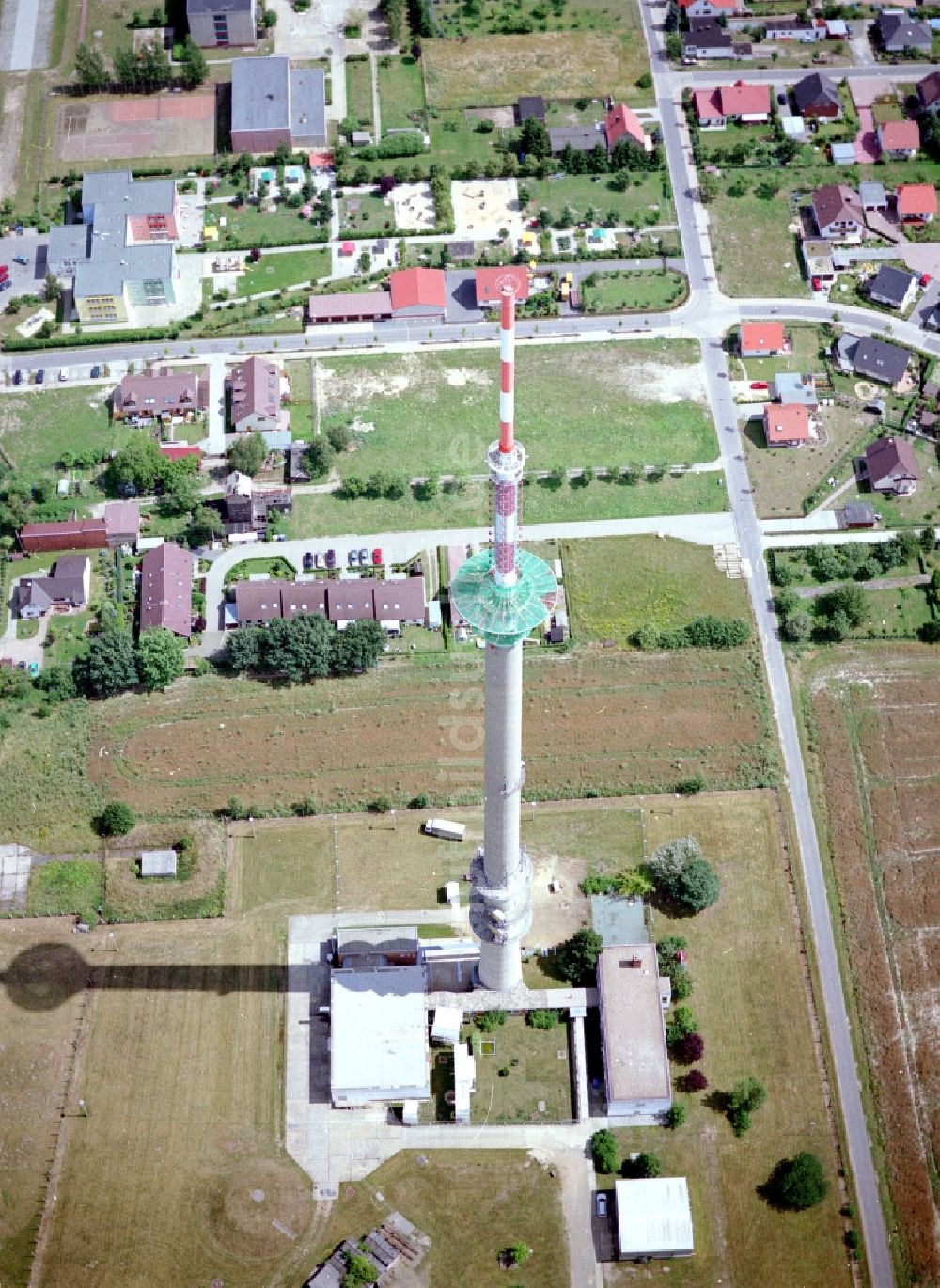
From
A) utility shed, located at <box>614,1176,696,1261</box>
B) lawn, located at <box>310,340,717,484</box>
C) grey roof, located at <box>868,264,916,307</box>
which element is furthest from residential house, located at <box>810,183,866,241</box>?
utility shed, located at <box>614,1176,696,1261</box>

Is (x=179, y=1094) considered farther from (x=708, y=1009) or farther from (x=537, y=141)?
(x=537, y=141)

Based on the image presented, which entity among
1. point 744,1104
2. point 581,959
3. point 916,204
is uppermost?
point 916,204

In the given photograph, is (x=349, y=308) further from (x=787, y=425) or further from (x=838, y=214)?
(x=838, y=214)

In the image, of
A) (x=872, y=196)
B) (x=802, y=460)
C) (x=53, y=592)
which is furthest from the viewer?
(x=872, y=196)

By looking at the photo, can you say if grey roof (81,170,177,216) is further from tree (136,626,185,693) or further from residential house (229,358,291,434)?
tree (136,626,185,693)

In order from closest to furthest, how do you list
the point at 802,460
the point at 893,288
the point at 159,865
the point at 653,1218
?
the point at 653,1218, the point at 159,865, the point at 802,460, the point at 893,288

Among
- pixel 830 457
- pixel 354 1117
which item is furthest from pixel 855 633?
pixel 354 1117

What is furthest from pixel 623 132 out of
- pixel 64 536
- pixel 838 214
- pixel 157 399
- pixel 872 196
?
pixel 64 536

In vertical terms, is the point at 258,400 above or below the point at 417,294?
below
